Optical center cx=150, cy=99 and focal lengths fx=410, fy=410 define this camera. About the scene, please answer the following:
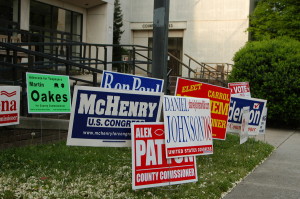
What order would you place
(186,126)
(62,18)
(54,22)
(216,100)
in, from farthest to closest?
(62,18), (54,22), (216,100), (186,126)

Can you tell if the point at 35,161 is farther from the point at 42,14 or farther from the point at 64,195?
the point at 42,14

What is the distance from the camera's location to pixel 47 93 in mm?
7676

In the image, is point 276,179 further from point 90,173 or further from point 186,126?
point 90,173

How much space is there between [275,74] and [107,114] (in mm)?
9625

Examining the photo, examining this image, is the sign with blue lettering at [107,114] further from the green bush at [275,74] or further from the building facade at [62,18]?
the building facade at [62,18]

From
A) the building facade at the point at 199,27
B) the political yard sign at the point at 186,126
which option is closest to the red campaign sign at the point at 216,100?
the political yard sign at the point at 186,126

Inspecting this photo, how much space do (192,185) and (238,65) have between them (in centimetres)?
926

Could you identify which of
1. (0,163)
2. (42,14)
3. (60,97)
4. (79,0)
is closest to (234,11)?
(79,0)

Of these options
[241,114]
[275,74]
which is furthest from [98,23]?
[241,114]

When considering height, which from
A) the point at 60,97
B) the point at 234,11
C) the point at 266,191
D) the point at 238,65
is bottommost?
the point at 266,191

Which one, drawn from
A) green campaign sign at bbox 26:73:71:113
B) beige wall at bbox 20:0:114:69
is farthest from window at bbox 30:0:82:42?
green campaign sign at bbox 26:73:71:113

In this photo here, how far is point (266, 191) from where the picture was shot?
6133mm

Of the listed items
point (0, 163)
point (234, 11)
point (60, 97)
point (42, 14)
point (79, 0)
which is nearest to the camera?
point (0, 163)

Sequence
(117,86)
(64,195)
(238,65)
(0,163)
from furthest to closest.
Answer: (238,65)
(117,86)
(0,163)
(64,195)
